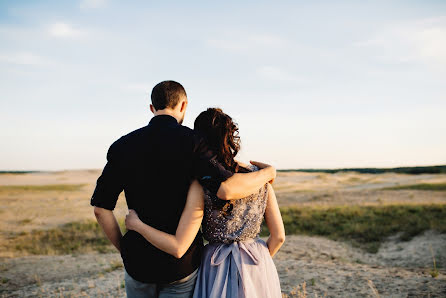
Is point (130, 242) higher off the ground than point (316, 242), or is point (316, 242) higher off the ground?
point (130, 242)

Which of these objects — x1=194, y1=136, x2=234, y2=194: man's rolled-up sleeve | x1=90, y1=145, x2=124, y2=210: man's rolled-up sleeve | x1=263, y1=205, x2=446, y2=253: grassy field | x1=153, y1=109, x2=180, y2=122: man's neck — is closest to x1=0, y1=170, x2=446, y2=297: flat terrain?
x1=263, y1=205, x2=446, y2=253: grassy field

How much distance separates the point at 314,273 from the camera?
8016 mm

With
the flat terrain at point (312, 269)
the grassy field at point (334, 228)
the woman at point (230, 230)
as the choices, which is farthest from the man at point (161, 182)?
the grassy field at point (334, 228)

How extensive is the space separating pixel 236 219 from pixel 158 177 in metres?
0.73

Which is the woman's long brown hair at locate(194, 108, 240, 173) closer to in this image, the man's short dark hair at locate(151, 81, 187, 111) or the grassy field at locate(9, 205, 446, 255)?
the man's short dark hair at locate(151, 81, 187, 111)

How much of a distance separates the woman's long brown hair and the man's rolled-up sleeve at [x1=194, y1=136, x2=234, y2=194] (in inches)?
5.7

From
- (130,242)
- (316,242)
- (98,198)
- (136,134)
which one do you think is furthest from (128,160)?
(316,242)

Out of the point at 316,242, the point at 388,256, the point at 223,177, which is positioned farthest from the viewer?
the point at 316,242

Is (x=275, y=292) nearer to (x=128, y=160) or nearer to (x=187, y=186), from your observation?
(x=187, y=186)

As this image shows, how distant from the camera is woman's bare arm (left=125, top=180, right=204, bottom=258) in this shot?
231cm

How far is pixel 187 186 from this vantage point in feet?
7.84

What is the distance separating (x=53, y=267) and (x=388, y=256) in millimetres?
10732

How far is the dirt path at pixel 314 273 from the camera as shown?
6.86 metres

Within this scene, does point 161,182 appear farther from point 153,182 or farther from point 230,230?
point 230,230
